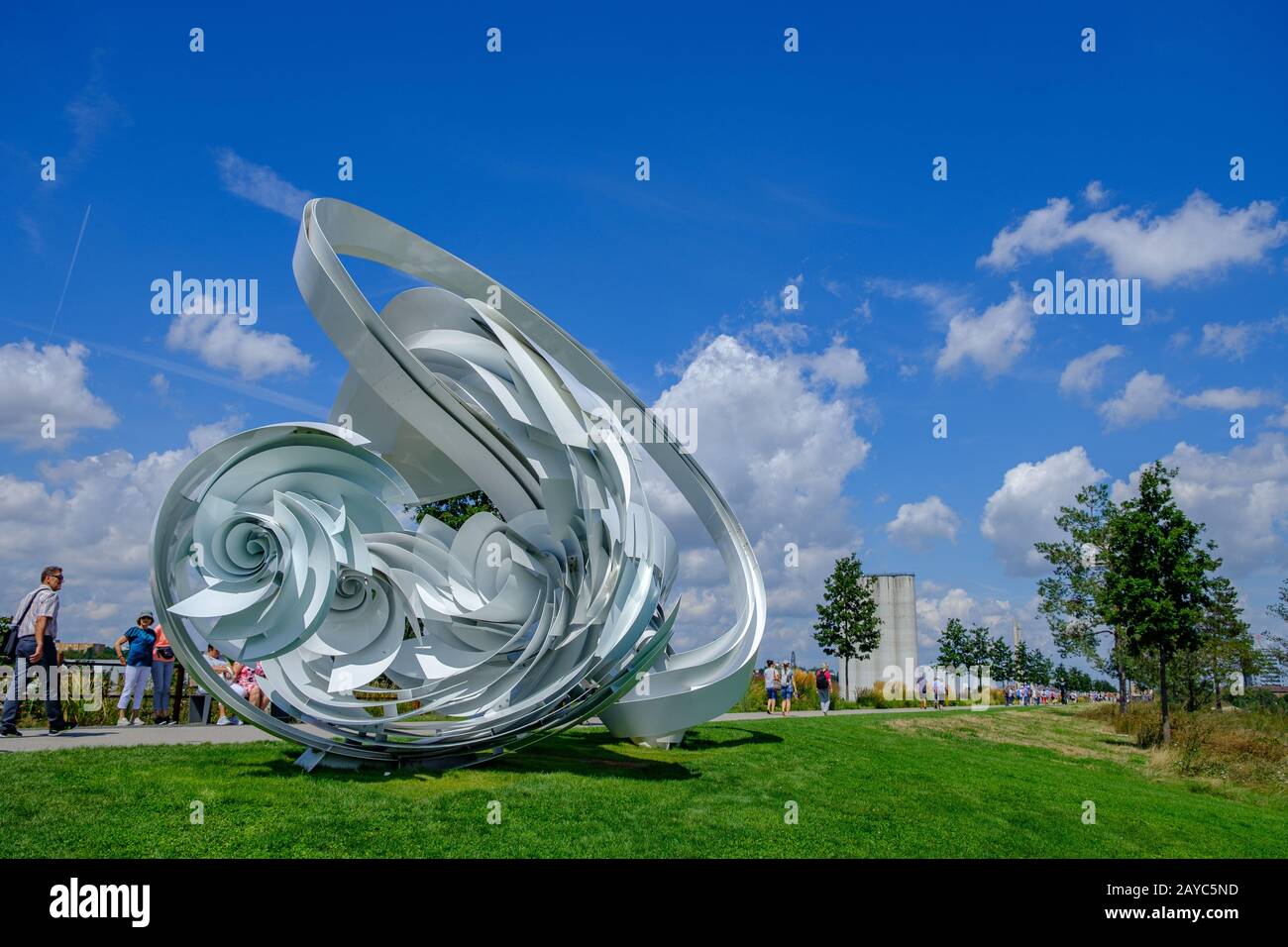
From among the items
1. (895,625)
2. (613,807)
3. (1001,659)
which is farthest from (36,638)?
(1001,659)

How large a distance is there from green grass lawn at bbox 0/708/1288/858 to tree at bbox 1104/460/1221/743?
339 inches

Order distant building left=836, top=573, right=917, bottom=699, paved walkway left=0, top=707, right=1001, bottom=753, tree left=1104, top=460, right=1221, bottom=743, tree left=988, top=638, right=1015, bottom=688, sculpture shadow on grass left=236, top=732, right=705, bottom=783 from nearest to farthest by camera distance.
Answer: sculpture shadow on grass left=236, top=732, right=705, bottom=783 < paved walkway left=0, top=707, right=1001, bottom=753 < tree left=1104, top=460, right=1221, bottom=743 < distant building left=836, top=573, right=917, bottom=699 < tree left=988, top=638, right=1015, bottom=688

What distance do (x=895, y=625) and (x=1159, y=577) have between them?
23157 mm

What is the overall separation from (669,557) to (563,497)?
161cm

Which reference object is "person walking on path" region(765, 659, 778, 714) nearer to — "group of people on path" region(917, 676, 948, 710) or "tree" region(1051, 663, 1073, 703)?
"group of people on path" region(917, 676, 948, 710)

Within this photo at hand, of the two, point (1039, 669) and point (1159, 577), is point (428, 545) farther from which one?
point (1039, 669)

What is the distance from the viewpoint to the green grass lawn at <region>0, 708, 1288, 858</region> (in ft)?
29.5

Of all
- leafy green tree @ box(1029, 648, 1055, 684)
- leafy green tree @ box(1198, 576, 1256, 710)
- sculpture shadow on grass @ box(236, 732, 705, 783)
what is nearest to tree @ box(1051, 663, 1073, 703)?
leafy green tree @ box(1029, 648, 1055, 684)

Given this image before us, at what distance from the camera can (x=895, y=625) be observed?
49.0 m

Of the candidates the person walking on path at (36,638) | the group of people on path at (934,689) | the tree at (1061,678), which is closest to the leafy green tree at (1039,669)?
the tree at (1061,678)

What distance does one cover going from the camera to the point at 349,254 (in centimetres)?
1382

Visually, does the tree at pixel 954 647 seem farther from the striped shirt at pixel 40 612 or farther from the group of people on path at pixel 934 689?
the striped shirt at pixel 40 612

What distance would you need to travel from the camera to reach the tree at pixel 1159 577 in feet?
84.9
